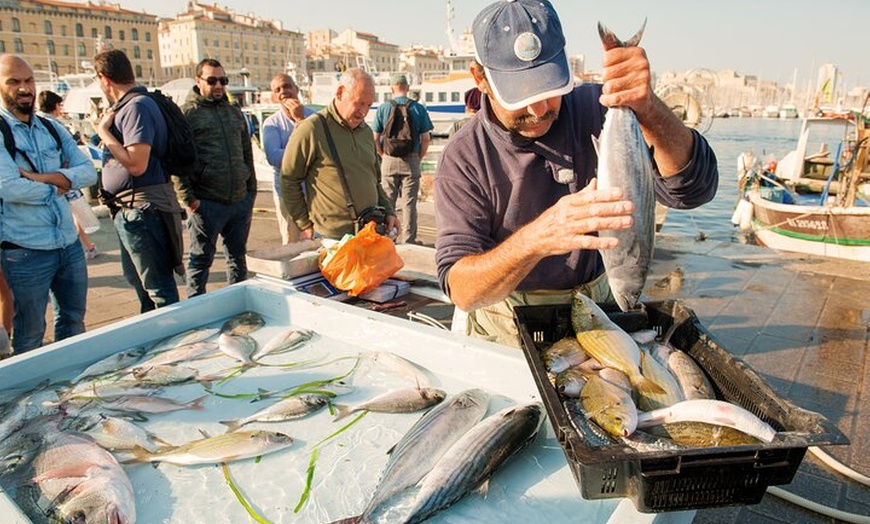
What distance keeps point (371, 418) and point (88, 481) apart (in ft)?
2.99

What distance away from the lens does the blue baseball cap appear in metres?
1.94

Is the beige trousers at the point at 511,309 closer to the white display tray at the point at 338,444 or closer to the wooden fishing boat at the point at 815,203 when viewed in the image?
the white display tray at the point at 338,444

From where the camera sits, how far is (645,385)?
1729 mm

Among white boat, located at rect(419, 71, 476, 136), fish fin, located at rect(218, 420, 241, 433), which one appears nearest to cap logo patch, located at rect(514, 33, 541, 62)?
fish fin, located at rect(218, 420, 241, 433)

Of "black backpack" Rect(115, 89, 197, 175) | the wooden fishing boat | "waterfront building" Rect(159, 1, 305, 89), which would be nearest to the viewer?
"black backpack" Rect(115, 89, 197, 175)

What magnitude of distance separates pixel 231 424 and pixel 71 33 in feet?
389

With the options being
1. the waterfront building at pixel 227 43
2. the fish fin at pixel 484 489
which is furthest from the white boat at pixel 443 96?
the waterfront building at pixel 227 43

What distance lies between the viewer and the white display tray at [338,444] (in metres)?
1.60

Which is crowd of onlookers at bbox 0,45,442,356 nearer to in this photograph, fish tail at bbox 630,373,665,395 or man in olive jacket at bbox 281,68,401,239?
man in olive jacket at bbox 281,68,401,239

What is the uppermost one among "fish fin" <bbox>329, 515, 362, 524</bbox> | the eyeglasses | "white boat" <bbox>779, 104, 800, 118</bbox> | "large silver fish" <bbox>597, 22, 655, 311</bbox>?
"white boat" <bbox>779, 104, 800, 118</bbox>

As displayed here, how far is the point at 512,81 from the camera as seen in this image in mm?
1973

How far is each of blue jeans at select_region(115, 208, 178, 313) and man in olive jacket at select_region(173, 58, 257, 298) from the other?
1.88ft

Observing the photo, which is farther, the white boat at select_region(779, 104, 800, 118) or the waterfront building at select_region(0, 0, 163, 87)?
the white boat at select_region(779, 104, 800, 118)

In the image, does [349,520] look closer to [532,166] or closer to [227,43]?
[532,166]
